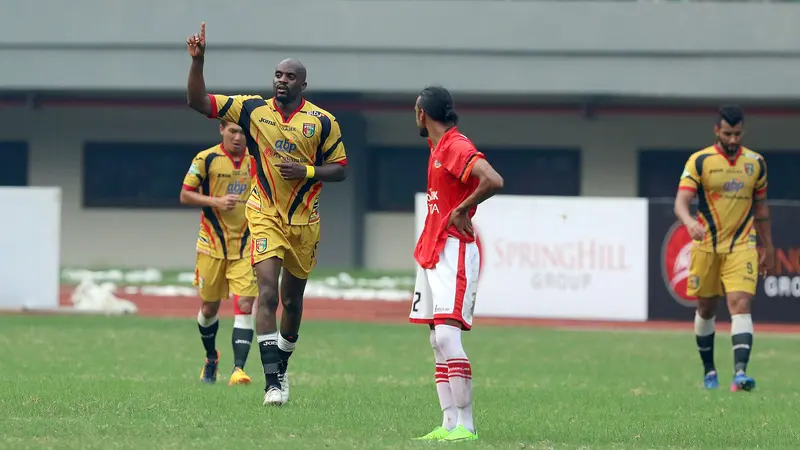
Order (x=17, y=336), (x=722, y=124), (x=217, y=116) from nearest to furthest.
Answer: (x=217, y=116), (x=722, y=124), (x=17, y=336)

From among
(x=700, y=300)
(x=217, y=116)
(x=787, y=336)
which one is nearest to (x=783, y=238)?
(x=787, y=336)

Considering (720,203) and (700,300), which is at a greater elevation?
(720,203)

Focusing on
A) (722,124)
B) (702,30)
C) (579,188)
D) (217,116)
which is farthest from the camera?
(579,188)

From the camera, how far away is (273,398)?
31.8 feet

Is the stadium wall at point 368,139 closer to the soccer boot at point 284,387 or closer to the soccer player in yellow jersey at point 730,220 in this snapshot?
the soccer player in yellow jersey at point 730,220

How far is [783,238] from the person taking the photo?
2203cm

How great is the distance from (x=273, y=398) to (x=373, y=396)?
55.5 inches

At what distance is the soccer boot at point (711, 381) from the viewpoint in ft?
42.3

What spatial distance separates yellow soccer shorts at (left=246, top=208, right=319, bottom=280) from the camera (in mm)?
10039

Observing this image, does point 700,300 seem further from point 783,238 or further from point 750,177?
point 783,238

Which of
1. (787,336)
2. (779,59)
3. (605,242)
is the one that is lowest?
(787,336)

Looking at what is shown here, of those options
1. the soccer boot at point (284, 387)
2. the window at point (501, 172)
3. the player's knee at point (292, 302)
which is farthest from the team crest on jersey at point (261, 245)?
the window at point (501, 172)

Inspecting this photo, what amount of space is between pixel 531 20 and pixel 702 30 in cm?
375

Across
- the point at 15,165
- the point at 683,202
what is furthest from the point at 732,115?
the point at 15,165
